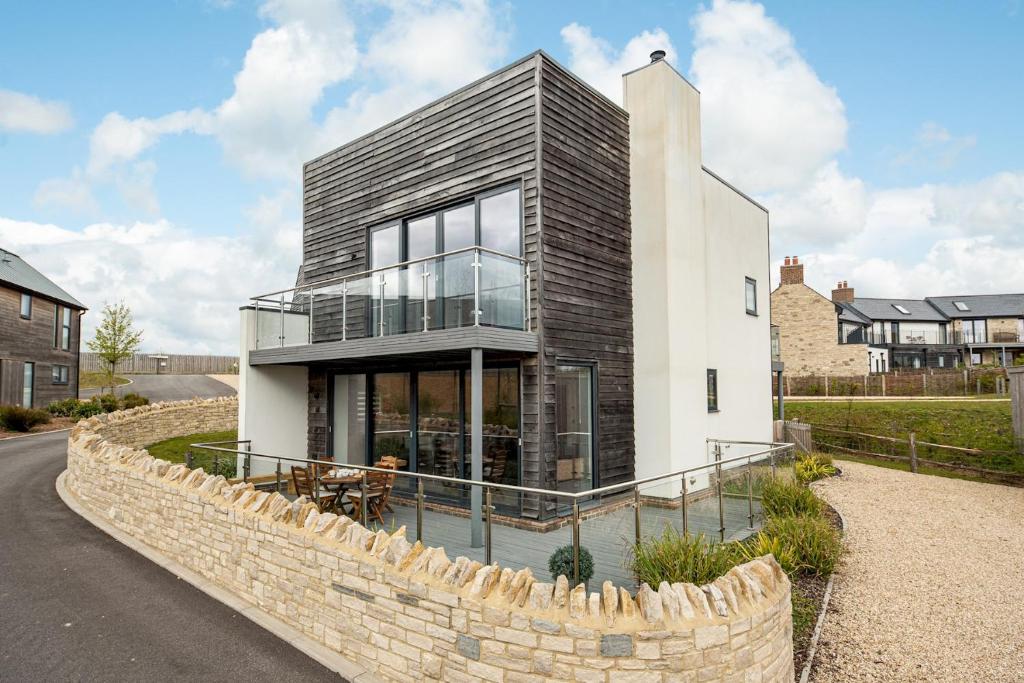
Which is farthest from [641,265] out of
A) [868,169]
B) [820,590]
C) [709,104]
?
[868,169]

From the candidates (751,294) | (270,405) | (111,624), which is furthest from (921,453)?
(111,624)

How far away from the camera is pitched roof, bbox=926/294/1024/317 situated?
44312mm

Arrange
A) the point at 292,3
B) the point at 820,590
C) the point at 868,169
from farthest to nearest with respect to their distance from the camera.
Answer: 1. the point at 868,169
2. the point at 292,3
3. the point at 820,590

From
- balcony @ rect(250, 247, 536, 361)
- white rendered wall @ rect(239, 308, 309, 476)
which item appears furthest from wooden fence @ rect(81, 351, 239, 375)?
balcony @ rect(250, 247, 536, 361)

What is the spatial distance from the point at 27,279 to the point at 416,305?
945 inches

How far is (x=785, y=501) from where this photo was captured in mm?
8430

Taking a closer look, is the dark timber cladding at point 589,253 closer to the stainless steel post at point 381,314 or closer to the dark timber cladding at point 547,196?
the dark timber cladding at point 547,196

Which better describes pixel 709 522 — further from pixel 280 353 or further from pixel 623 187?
pixel 280 353

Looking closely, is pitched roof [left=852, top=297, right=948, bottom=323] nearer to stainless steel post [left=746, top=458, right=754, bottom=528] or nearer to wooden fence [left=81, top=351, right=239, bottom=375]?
stainless steel post [left=746, top=458, right=754, bottom=528]

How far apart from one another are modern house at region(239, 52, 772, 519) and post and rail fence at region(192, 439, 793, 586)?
66 centimetres

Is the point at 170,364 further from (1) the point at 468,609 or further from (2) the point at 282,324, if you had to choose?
(1) the point at 468,609

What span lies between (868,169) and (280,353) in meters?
18.3

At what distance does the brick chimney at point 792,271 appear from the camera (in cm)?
3350

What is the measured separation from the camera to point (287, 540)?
5637 millimetres
